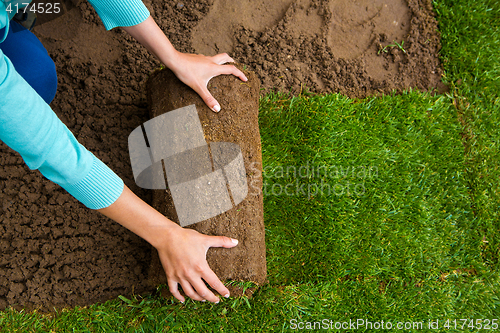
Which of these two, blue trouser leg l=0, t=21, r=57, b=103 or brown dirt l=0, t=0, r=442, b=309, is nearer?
blue trouser leg l=0, t=21, r=57, b=103

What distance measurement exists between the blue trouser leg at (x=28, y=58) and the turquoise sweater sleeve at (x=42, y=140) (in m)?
0.70

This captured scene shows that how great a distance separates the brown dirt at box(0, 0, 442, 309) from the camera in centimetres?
175

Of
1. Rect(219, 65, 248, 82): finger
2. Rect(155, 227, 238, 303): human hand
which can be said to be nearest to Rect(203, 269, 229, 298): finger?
Rect(155, 227, 238, 303): human hand

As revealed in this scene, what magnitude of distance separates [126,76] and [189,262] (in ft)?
4.51

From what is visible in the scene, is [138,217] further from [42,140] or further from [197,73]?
[197,73]

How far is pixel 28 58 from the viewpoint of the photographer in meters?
1.49

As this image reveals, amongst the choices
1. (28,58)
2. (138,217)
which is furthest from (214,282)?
(28,58)

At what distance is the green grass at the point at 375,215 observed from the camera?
71.4 inches

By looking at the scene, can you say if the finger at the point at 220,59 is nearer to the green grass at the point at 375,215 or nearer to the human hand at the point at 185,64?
the human hand at the point at 185,64

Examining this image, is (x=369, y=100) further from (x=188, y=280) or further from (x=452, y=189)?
(x=188, y=280)

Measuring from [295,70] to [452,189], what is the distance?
1.43 metres

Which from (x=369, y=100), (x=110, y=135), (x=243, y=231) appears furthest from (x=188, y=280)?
(x=369, y=100)

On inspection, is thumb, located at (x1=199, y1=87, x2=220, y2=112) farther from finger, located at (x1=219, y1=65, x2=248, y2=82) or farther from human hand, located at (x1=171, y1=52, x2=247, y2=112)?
finger, located at (x1=219, y1=65, x2=248, y2=82)

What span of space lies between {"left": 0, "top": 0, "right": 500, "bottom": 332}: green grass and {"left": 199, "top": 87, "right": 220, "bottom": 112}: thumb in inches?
23.4
